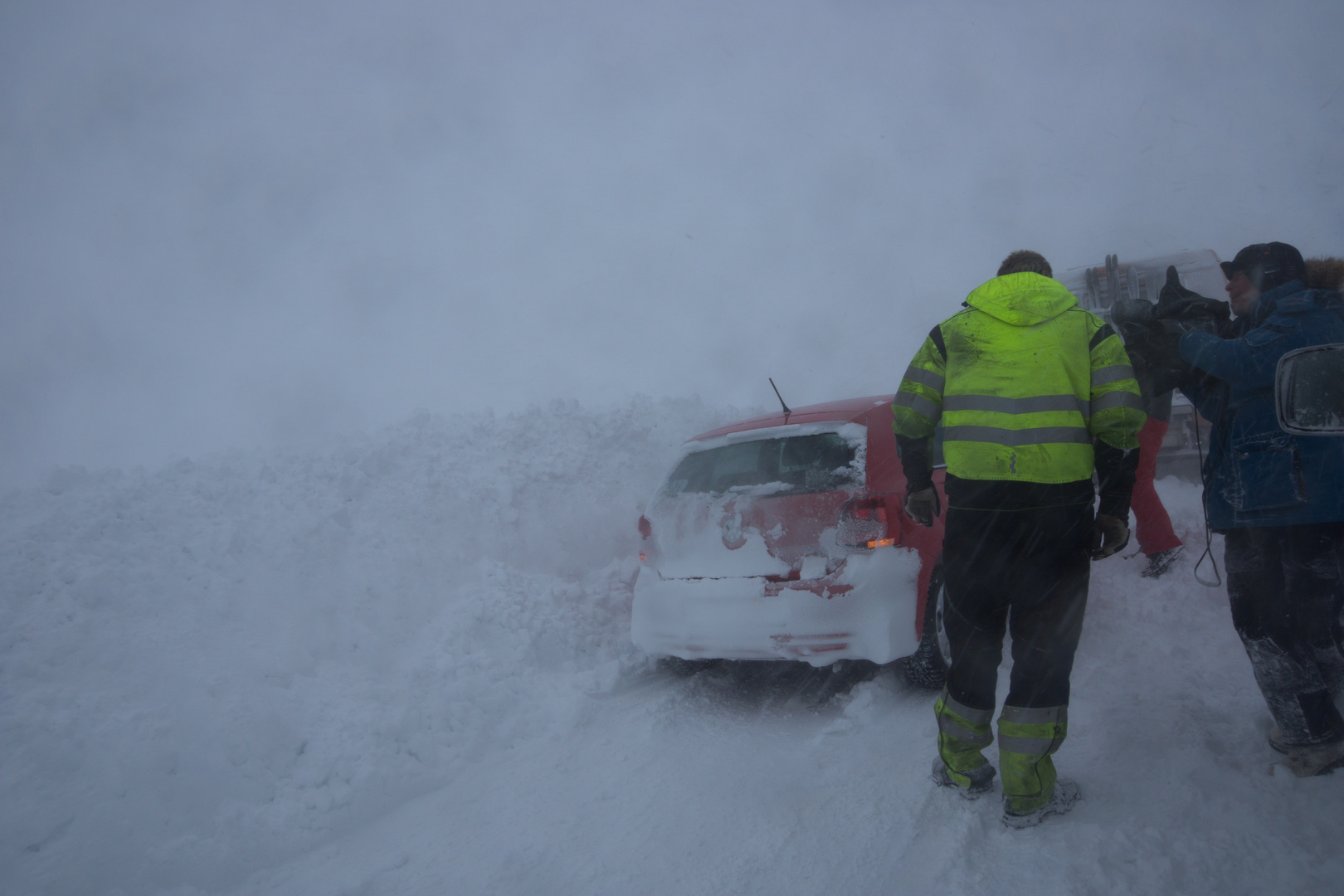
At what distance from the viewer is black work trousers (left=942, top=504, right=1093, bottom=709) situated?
98.0 inches

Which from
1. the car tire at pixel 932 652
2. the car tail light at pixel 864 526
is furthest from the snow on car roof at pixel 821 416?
the car tire at pixel 932 652

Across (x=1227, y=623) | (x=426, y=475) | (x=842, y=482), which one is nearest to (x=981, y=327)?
(x=842, y=482)

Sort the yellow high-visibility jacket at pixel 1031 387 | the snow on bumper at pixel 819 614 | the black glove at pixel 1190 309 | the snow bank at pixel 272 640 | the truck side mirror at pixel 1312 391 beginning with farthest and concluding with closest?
the snow on bumper at pixel 819 614 → the snow bank at pixel 272 640 → the black glove at pixel 1190 309 → the yellow high-visibility jacket at pixel 1031 387 → the truck side mirror at pixel 1312 391

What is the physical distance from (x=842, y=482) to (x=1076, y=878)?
6.39 ft

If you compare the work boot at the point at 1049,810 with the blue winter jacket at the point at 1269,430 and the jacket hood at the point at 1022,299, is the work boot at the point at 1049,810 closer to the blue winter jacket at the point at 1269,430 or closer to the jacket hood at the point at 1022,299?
the blue winter jacket at the point at 1269,430

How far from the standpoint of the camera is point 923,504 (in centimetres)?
286

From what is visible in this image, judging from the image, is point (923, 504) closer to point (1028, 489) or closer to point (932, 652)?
point (1028, 489)

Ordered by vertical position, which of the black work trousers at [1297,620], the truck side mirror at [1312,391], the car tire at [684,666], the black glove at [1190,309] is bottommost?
the car tire at [684,666]

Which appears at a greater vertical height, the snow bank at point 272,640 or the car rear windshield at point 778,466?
the car rear windshield at point 778,466

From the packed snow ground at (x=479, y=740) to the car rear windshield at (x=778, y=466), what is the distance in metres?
1.21

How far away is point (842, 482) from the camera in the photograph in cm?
375

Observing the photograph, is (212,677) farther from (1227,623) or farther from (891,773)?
(1227,623)

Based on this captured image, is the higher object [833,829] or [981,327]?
[981,327]

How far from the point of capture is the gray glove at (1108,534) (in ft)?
8.55
